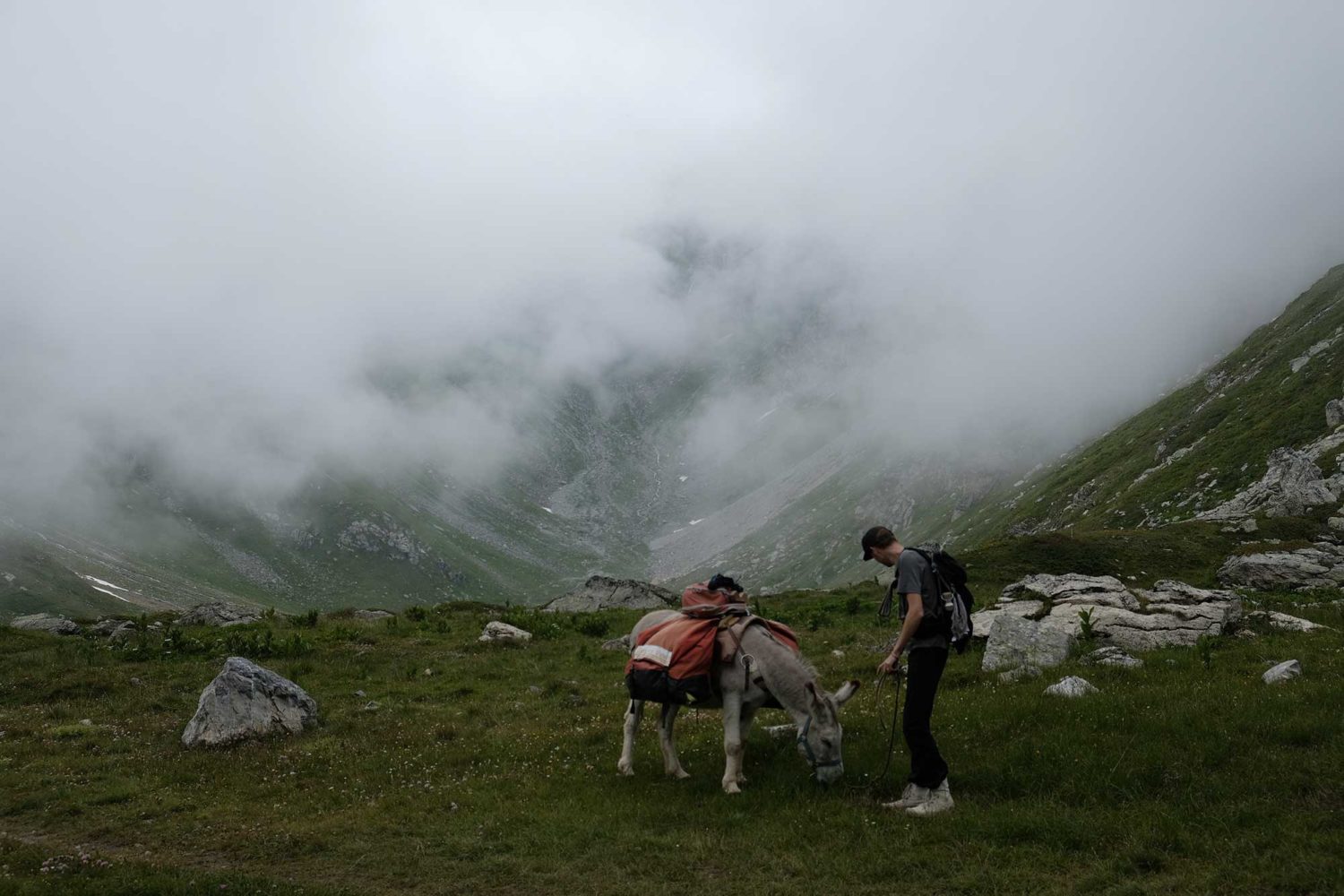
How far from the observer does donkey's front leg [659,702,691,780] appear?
1548 centimetres

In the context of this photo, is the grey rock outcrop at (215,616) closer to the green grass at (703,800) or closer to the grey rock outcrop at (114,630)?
the grey rock outcrop at (114,630)

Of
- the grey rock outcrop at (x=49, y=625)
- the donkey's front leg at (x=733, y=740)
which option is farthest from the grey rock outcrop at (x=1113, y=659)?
the grey rock outcrop at (x=49, y=625)

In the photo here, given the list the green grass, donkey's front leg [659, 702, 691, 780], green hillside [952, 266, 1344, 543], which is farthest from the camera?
green hillside [952, 266, 1344, 543]

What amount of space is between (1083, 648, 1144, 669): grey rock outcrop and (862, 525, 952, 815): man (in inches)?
368

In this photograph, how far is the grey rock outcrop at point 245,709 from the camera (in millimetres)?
20078

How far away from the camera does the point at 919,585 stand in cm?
1238

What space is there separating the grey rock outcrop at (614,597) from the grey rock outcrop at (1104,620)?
28533mm

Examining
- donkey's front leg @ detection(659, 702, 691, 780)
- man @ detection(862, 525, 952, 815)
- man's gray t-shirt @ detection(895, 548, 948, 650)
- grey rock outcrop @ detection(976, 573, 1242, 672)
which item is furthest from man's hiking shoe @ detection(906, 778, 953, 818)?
grey rock outcrop @ detection(976, 573, 1242, 672)

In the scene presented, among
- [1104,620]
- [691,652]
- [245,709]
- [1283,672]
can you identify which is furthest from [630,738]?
[1104,620]

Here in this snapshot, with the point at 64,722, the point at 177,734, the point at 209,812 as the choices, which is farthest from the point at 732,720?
the point at 64,722

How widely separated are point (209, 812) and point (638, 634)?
870cm

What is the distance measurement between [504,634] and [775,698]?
2224 centimetres

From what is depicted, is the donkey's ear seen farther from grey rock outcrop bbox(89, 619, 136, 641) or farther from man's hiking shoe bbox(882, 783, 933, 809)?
grey rock outcrop bbox(89, 619, 136, 641)

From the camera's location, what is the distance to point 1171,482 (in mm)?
95375
